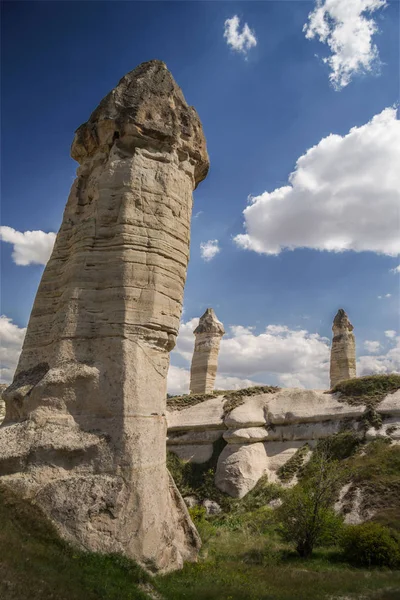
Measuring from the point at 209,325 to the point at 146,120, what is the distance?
79.4 feet

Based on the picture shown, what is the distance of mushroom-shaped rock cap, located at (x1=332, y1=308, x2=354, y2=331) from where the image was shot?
3606cm

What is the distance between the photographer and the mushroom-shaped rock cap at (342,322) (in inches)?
1420

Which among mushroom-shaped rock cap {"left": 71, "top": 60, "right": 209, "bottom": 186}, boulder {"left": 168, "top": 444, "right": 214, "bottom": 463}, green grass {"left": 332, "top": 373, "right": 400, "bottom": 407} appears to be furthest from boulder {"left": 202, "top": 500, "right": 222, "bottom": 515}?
mushroom-shaped rock cap {"left": 71, "top": 60, "right": 209, "bottom": 186}

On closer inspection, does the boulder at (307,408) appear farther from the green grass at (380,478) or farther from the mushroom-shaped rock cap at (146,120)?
the mushroom-shaped rock cap at (146,120)

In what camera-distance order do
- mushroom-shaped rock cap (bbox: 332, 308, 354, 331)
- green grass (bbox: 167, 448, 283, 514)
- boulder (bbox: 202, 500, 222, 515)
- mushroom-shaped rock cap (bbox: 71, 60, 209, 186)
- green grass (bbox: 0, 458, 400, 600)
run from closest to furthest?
green grass (bbox: 0, 458, 400, 600) → mushroom-shaped rock cap (bbox: 71, 60, 209, 186) → green grass (bbox: 167, 448, 283, 514) → boulder (bbox: 202, 500, 222, 515) → mushroom-shaped rock cap (bbox: 332, 308, 354, 331)

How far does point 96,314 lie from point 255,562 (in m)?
7.80

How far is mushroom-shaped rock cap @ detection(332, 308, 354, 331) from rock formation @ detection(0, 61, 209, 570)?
2662 centimetres

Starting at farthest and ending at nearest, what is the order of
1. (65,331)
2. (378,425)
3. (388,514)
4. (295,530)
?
(378,425), (388,514), (295,530), (65,331)

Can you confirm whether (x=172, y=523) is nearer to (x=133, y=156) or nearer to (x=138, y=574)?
(x=138, y=574)

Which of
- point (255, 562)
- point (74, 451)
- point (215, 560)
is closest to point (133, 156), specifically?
point (74, 451)

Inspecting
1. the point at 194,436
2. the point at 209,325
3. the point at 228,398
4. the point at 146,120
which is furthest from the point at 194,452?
the point at 146,120

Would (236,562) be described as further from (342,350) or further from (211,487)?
(342,350)

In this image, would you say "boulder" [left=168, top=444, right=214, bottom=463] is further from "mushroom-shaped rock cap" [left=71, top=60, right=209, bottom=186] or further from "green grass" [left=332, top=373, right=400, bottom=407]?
"mushroom-shaped rock cap" [left=71, top=60, right=209, bottom=186]

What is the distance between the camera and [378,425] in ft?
63.5
